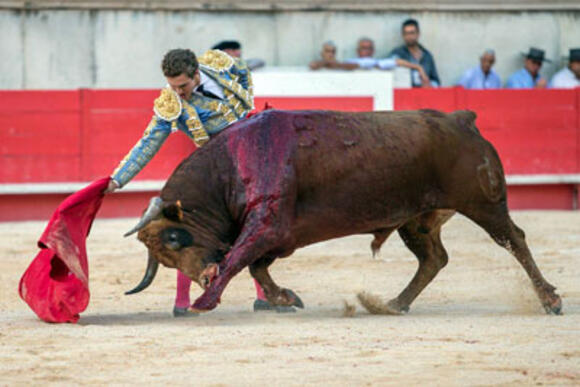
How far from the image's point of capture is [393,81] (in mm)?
10906

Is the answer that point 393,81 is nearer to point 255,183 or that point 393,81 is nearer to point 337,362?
point 255,183

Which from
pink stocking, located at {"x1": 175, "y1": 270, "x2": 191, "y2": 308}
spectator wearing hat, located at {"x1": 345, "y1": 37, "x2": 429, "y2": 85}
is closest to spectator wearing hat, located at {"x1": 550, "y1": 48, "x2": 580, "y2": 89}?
spectator wearing hat, located at {"x1": 345, "y1": 37, "x2": 429, "y2": 85}

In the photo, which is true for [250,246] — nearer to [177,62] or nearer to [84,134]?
[177,62]

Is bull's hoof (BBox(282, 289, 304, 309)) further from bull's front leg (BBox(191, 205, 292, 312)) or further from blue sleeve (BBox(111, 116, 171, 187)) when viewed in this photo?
blue sleeve (BBox(111, 116, 171, 187))

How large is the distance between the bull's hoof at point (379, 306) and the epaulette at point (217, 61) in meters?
1.08

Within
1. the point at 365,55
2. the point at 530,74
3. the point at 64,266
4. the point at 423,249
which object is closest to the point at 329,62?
the point at 365,55

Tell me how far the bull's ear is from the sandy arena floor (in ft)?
1.33

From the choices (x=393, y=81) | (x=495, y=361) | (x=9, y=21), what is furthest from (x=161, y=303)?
(x=9, y=21)

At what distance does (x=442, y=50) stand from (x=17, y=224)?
4.86 meters

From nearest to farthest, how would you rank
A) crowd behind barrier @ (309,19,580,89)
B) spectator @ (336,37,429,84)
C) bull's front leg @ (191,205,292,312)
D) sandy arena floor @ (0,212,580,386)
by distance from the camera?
sandy arena floor @ (0,212,580,386)
bull's front leg @ (191,205,292,312)
spectator @ (336,37,429,84)
crowd behind barrier @ (309,19,580,89)

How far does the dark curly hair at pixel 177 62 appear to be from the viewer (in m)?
4.73

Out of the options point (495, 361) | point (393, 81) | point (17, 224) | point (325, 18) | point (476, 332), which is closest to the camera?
point (495, 361)

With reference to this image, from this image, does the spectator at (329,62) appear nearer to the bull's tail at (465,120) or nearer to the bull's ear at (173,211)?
the bull's tail at (465,120)

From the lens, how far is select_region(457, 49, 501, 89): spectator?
11.4m
